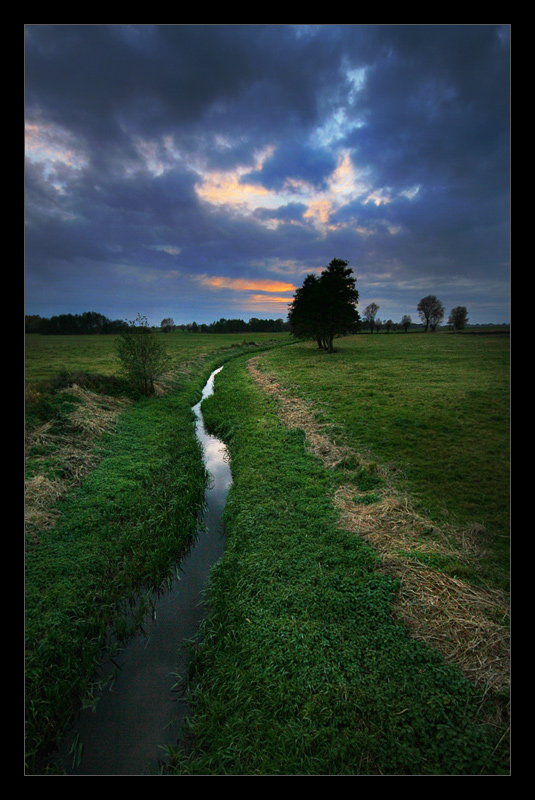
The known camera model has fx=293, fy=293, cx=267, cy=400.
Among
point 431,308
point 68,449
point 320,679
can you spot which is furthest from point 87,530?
point 431,308

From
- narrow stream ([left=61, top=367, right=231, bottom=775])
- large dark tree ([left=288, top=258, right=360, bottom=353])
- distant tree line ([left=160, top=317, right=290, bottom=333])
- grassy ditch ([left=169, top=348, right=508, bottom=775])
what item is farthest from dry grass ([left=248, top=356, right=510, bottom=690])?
distant tree line ([left=160, top=317, right=290, bottom=333])

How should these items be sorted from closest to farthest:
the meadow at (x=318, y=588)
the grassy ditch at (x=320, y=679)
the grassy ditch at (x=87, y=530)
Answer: the grassy ditch at (x=320, y=679)
the meadow at (x=318, y=588)
the grassy ditch at (x=87, y=530)

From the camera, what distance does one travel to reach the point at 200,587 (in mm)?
6199

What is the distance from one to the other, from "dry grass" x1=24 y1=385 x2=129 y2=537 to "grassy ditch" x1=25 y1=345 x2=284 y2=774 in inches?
1.2

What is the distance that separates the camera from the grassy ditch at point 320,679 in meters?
3.07

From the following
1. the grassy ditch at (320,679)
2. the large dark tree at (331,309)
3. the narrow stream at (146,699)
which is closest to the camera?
the grassy ditch at (320,679)

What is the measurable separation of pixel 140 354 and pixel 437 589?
17.9m

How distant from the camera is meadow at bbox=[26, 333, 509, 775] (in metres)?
3.27

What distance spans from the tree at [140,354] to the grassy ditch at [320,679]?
14133 millimetres

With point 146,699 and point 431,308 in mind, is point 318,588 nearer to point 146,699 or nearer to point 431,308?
point 146,699

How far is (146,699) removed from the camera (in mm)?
4207

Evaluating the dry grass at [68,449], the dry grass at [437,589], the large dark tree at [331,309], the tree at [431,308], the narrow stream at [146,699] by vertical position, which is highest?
Result: the large dark tree at [331,309]

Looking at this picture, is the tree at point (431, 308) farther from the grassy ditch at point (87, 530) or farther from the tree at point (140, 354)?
the tree at point (140, 354)

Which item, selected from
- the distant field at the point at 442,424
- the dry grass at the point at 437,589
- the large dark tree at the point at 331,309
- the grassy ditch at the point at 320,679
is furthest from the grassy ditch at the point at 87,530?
the large dark tree at the point at 331,309
